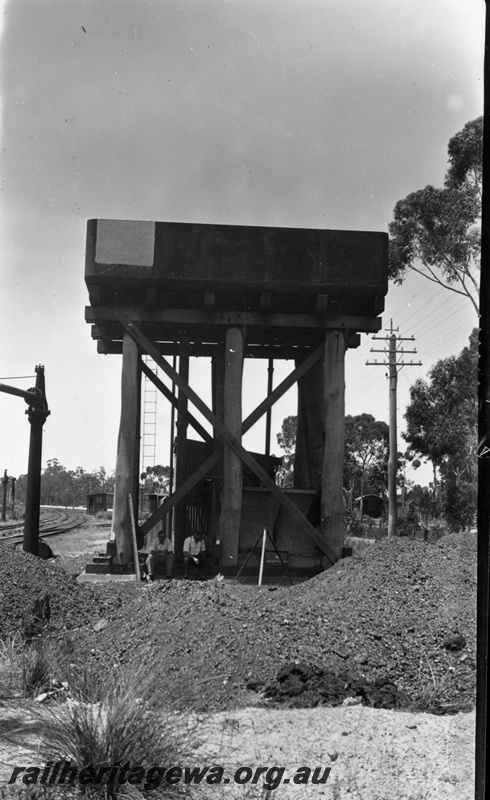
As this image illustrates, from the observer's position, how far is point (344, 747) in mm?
4543

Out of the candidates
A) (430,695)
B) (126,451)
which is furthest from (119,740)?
(126,451)

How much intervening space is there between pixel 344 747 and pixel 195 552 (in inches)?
312

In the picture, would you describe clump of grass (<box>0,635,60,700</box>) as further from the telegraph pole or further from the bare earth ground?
the telegraph pole

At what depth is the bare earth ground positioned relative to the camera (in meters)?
3.89

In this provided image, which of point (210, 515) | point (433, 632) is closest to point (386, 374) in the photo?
point (210, 515)

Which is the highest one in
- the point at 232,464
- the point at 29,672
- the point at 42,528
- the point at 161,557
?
the point at 232,464

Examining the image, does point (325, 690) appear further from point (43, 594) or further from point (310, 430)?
point (310, 430)

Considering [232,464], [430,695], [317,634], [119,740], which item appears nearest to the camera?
[119,740]

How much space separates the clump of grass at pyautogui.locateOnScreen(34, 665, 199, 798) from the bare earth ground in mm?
152

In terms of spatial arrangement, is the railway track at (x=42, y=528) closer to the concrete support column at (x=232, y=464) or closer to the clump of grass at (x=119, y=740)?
the concrete support column at (x=232, y=464)

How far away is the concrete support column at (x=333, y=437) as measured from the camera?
39.9 feet

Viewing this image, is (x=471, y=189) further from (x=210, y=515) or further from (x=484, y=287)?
(x=210, y=515)

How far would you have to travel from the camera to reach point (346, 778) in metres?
4.05

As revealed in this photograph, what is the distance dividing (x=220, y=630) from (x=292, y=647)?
0.64m
